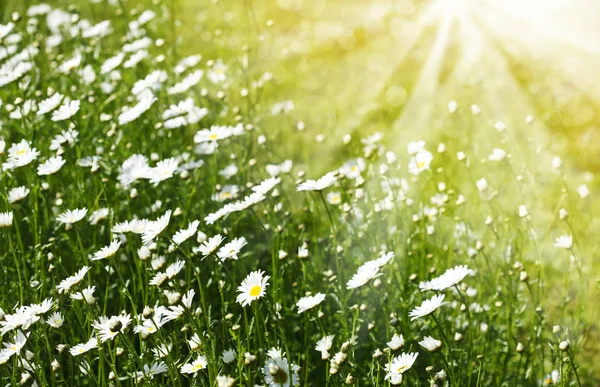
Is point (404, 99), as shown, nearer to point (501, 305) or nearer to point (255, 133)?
point (255, 133)

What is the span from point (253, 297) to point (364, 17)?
4.70m

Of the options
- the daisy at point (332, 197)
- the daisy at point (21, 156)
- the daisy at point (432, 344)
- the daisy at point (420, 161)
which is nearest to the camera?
the daisy at point (432, 344)

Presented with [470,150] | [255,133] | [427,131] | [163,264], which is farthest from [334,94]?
[163,264]

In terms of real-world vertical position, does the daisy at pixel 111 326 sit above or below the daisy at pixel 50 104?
below

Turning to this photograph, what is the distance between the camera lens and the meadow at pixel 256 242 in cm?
178

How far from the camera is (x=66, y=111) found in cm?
240

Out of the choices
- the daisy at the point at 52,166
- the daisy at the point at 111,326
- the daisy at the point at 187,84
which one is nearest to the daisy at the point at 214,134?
the daisy at the point at 187,84

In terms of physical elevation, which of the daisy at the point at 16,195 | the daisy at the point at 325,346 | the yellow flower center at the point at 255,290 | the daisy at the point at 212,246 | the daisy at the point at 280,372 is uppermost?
the daisy at the point at 212,246

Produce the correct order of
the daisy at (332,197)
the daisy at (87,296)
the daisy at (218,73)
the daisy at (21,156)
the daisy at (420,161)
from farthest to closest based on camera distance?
the daisy at (218,73)
the daisy at (332,197)
the daisy at (420,161)
the daisy at (21,156)
the daisy at (87,296)

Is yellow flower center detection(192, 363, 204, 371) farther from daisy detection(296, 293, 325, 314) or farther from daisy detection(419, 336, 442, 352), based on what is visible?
daisy detection(419, 336, 442, 352)

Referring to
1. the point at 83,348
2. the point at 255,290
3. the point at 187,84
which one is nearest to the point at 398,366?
the point at 255,290

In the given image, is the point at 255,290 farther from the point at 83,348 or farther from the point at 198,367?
the point at 83,348

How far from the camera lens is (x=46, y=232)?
2.36 m

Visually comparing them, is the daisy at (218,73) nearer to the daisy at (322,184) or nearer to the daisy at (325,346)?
the daisy at (322,184)
